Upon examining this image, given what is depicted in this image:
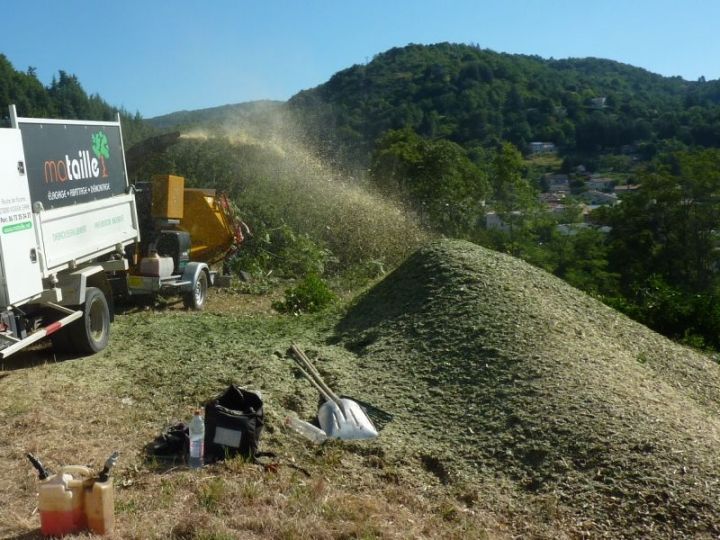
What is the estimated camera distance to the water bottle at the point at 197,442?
17.1 ft

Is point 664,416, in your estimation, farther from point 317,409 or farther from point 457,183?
point 457,183

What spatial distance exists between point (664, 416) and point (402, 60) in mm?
65754

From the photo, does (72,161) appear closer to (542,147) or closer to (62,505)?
(62,505)

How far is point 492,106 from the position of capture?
54594 millimetres

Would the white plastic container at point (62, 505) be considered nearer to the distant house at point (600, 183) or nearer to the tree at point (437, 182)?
the tree at point (437, 182)

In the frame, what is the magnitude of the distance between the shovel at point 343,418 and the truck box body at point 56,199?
2.90m

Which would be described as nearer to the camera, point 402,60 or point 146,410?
point 146,410

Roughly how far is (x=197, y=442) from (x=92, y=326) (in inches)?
149

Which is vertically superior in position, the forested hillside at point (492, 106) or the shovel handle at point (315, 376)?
the forested hillside at point (492, 106)

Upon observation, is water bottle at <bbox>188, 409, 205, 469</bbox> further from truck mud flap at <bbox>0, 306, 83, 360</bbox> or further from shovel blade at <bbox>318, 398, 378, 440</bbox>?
truck mud flap at <bbox>0, 306, 83, 360</bbox>

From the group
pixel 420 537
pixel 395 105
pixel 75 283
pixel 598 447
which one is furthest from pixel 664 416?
pixel 395 105

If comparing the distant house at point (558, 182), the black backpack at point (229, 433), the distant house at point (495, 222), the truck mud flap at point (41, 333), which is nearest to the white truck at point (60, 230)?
the truck mud flap at point (41, 333)

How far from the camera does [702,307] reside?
11.3 m

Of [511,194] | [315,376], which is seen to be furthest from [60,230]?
[511,194]
